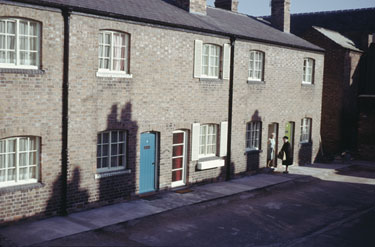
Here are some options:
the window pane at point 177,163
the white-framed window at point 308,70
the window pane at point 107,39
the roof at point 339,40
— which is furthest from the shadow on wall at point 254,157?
the roof at point 339,40

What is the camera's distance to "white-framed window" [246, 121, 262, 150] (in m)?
19.3

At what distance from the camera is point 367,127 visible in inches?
1007

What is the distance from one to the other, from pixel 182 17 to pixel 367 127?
15.0m

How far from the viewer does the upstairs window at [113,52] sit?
1320cm

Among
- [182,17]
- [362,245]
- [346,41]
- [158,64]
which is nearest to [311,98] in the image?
[346,41]

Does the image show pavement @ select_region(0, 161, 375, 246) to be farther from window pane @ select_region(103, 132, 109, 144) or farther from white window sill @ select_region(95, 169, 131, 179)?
window pane @ select_region(103, 132, 109, 144)

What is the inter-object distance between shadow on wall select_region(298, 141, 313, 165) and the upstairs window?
40.9 ft

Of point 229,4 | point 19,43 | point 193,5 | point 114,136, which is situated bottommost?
point 114,136

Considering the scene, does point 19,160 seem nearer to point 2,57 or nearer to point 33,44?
point 2,57

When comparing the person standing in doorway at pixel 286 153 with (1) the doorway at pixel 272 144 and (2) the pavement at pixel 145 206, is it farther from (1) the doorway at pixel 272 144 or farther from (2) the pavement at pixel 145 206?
(2) the pavement at pixel 145 206

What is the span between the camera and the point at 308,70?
23016 millimetres

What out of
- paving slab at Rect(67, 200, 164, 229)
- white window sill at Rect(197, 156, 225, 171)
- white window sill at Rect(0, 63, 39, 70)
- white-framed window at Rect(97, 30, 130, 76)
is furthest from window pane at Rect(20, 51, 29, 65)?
white window sill at Rect(197, 156, 225, 171)

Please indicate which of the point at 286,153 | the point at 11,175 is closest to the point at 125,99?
the point at 11,175

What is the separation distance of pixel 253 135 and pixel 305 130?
5.19 meters
